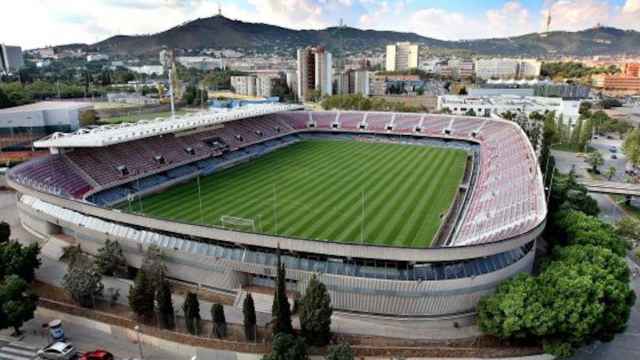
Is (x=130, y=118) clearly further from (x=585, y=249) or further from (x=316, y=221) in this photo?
(x=585, y=249)

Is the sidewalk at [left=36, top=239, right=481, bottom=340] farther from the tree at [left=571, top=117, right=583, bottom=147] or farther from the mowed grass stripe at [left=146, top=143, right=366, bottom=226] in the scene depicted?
the tree at [left=571, top=117, right=583, bottom=147]

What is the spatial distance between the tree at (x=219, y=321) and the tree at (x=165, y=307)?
2.49 m

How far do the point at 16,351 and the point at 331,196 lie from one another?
1052 inches

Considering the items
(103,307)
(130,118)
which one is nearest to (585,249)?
(103,307)

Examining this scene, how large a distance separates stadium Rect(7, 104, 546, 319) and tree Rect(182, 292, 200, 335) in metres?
3.66

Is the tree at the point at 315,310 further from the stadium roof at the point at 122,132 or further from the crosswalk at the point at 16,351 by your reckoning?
the stadium roof at the point at 122,132

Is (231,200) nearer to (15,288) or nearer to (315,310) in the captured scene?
(15,288)

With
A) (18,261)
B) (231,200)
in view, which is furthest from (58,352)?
(231,200)

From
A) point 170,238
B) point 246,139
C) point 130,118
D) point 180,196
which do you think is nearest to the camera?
point 170,238

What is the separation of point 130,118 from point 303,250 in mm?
84355

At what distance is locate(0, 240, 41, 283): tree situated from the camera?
2380 cm

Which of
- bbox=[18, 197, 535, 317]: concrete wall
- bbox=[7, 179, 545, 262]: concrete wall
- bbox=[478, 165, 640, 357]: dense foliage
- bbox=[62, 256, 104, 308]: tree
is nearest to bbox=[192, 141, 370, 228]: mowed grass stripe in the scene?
bbox=[7, 179, 545, 262]: concrete wall

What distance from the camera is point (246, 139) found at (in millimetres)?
60656

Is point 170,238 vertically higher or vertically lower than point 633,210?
higher
